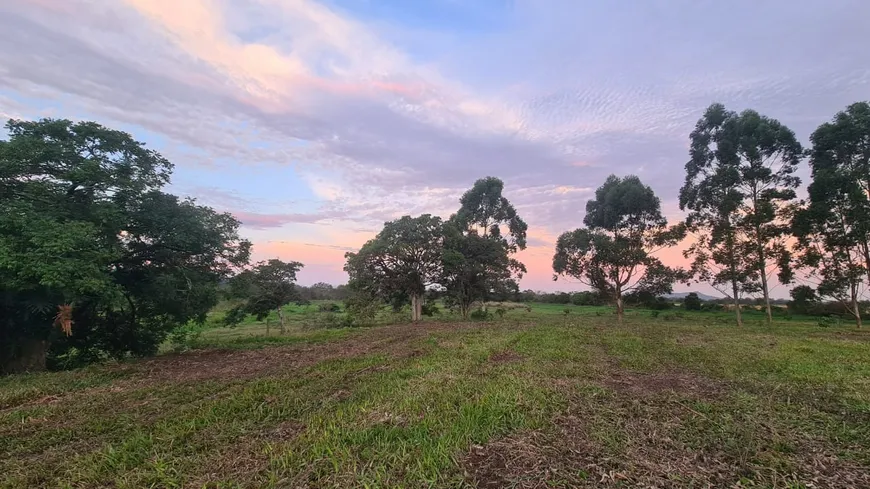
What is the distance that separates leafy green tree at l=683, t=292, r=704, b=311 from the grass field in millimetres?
34527

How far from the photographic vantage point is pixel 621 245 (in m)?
26.1

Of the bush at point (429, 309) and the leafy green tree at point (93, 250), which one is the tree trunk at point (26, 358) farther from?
the bush at point (429, 309)

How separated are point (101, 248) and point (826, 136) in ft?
97.6

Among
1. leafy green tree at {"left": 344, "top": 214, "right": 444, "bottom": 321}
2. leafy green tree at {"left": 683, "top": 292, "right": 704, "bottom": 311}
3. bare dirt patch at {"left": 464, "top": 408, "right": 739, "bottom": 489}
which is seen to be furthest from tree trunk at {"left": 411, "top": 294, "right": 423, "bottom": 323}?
leafy green tree at {"left": 683, "top": 292, "right": 704, "bottom": 311}

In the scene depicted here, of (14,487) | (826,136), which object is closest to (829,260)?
(826,136)

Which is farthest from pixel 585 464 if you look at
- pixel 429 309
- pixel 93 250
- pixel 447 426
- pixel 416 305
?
pixel 429 309

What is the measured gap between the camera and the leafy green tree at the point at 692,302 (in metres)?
38.3

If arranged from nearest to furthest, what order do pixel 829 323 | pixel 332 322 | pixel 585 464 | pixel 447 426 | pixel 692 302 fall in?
1. pixel 585 464
2. pixel 447 426
3. pixel 829 323
4. pixel 332 322
5. pixel 692 302

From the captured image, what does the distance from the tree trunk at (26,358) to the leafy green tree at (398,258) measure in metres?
15.2

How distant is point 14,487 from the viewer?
3.22 m

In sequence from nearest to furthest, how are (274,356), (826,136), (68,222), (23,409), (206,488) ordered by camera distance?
(206,488)
(23,409)
(68,222)
(274,356)
(826,136)

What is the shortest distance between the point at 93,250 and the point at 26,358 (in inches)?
198

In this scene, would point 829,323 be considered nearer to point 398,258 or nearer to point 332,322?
point 398,258

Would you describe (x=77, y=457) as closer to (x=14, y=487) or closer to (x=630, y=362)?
(x=14, y=487)
